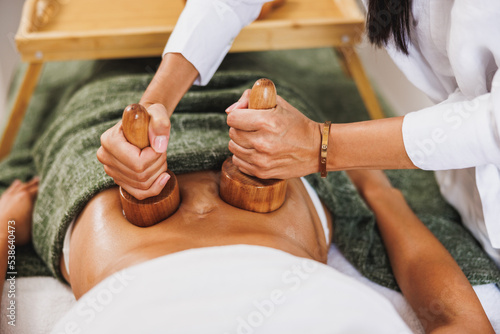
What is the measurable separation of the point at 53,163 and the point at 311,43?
960 mm

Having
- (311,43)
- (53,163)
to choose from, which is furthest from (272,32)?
(53,163)

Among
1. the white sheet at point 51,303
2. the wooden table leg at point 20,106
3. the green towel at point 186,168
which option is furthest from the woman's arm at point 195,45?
the wooden table leg at point 20,106

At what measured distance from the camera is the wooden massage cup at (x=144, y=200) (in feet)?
2.55

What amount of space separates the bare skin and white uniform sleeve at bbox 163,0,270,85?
30 centimetres

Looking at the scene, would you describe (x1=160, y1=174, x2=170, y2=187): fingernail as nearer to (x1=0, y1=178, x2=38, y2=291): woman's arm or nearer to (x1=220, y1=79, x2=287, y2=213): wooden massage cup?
(x1=220, y1=79, x2=287, y2=213): wooden massage cup

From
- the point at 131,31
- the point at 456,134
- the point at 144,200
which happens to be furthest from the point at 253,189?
the point at 131,31

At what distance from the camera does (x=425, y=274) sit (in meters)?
1.05

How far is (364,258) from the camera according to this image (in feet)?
3.88

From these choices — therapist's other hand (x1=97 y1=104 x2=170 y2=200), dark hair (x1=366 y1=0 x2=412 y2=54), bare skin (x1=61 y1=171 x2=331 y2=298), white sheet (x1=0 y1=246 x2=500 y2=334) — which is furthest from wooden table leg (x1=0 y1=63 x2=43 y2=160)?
dark hair (x1=366 y1=0 x2=412 y2=54)

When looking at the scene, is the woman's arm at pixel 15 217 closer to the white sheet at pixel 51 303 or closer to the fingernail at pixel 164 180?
the white sheet at pixel 51 303

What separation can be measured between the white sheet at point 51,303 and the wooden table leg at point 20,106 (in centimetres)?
75

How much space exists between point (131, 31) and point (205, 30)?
0.59 m

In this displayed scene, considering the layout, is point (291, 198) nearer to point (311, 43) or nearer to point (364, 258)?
point (364, 258)

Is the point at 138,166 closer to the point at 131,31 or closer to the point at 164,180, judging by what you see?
the point at 164,180
